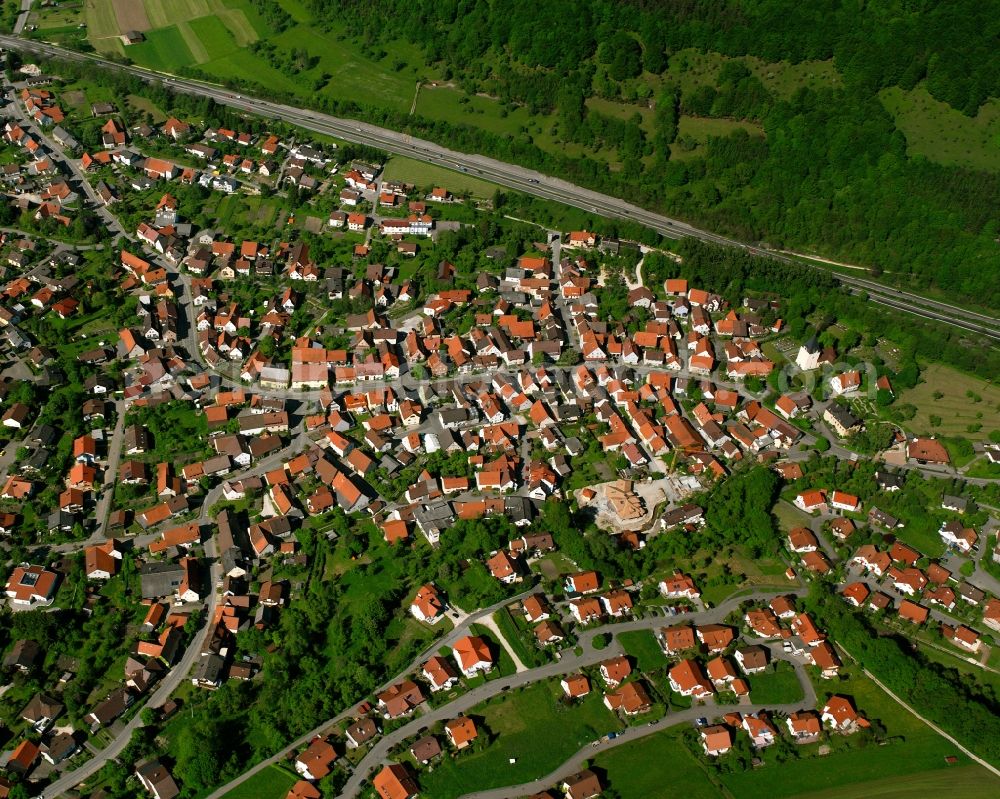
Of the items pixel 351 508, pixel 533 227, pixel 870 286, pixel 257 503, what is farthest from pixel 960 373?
pixel 257 503

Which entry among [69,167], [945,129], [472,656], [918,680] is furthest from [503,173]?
[918,680]

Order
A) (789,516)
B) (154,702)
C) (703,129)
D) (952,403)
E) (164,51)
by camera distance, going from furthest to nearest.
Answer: (164,51) → (703,129) → (952,403) → (789,516) → (154,702)

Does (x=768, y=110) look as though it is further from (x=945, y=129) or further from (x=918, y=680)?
(x=918, y=680)

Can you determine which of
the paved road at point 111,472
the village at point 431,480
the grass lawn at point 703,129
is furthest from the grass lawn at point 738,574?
the grass lawn at point 703,129

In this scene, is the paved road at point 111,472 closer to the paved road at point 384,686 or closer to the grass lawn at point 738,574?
the paved road at point 384,686

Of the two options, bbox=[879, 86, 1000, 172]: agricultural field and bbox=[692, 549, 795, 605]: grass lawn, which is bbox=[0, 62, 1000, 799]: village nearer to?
bbox=[692, 549, 795, 605]: grass lawn
